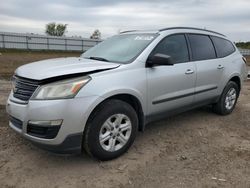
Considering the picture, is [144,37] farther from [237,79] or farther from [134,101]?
[237,79]

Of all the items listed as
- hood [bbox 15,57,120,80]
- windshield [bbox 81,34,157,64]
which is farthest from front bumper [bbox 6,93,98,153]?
windshield [bbox 81,34,157,64]

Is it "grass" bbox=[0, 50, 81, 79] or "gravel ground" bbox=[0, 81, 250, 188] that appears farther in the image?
"grass" bbox=[0, 50, 81, 79]

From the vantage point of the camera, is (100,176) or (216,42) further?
(216,42)

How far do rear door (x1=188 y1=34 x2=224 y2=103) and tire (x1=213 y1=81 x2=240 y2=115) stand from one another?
0.95 feet

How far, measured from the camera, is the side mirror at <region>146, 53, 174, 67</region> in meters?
4.05

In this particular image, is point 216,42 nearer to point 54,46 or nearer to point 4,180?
point 4,180

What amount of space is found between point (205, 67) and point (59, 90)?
9.39 feet

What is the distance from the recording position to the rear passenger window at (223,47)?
5863 mm

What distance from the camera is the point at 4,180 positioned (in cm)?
337

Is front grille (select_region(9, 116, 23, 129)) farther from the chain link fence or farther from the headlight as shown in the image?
the chain link fence

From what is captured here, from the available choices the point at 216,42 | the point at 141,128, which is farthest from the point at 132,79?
the point at 216,42

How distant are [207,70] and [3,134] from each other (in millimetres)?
3540

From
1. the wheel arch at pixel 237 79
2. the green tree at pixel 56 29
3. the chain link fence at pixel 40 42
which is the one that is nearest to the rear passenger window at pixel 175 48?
the wheel arch at pixel 237 79

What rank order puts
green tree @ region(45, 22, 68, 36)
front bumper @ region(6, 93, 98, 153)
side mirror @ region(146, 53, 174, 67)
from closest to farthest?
front bumper @ region(6, 93, 98, 153) < side mirror @ region(146, 53, 174, 67) < green tree @ region(45, 22, 68, 36)
